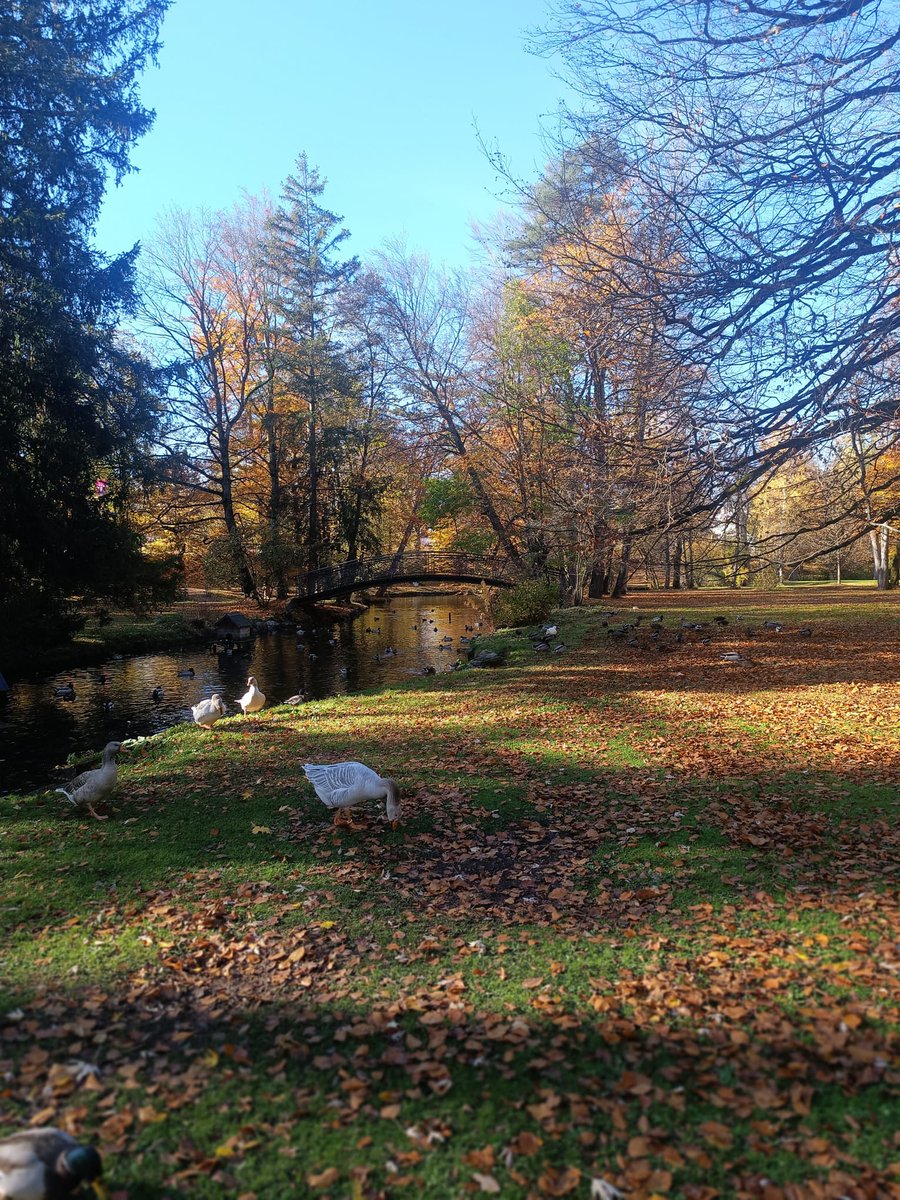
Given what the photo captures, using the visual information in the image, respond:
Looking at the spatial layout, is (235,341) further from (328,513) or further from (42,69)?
(42,69)

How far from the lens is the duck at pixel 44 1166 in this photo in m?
2.31

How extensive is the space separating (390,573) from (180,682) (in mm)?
14974

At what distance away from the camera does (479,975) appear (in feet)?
12.5

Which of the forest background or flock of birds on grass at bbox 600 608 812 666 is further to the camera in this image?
flock of birds on grass at bbox 600 608 812 666

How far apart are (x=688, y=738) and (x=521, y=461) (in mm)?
15454

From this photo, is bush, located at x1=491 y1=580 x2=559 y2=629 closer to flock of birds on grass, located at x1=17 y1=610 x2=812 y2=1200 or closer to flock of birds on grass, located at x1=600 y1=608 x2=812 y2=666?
flock of birds on grass, located at x1=600 y1=608 x2=812 y2=666

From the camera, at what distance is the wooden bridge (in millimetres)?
28917

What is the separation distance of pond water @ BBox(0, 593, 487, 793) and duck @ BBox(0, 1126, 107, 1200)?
304 inches

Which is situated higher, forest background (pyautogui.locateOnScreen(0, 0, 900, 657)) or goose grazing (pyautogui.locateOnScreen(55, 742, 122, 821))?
forest background (pyautogui.locateOnScreen(0, 0, 900, 657))

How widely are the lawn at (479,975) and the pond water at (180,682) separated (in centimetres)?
478

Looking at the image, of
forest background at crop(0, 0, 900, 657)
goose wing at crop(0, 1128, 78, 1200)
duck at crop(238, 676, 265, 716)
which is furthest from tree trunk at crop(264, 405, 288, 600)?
goose wing at crop(0, 1128, 78, 1200)

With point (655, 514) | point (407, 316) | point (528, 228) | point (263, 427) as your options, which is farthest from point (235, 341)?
point (655, 514)

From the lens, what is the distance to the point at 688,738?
8.23m

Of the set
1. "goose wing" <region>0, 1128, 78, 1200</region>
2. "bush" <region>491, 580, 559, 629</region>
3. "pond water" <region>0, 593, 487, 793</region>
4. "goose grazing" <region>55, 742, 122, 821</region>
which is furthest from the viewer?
"bush" <region>491, 580, 559, 629</region>
